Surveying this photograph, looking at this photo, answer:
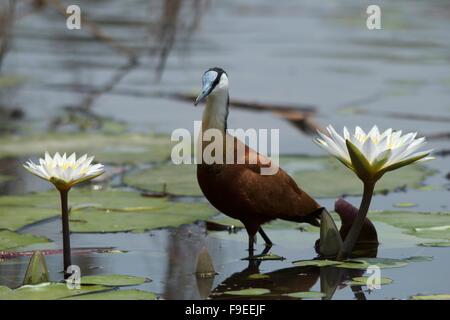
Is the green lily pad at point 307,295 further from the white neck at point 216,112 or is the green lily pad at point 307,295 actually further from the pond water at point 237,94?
the white neck at point 216,112

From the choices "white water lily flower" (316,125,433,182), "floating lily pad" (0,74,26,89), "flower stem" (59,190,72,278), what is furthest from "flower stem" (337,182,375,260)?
"floating lily pad" (0,74,26,89)

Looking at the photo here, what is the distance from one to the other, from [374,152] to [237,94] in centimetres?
588

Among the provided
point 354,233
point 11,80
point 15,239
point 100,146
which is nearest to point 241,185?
point 354,233

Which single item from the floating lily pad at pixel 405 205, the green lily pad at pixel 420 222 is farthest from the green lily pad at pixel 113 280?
the floating lily pad at pixel 405 205

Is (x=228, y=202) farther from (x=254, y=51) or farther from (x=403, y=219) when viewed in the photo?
(x=254, y=51)

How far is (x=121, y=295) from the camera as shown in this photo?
4.11m

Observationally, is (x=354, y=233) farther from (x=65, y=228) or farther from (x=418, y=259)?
(x=65, y=228)

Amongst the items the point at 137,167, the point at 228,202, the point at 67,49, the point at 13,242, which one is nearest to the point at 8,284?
the point at 13,242

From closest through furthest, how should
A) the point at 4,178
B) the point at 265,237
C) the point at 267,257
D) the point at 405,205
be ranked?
the point at 267,257, the point at 265,237, the point at 405,205, the point at 4,178

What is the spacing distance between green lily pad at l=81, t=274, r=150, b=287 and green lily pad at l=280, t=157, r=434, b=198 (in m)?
2.03

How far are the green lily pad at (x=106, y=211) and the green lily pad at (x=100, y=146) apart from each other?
1047 mm

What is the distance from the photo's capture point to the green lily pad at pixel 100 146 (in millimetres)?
7277

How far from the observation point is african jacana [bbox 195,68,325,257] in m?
4.73

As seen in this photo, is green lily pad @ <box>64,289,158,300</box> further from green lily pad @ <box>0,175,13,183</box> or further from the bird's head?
green lily pad @ <box>0,175,13,183</box>
